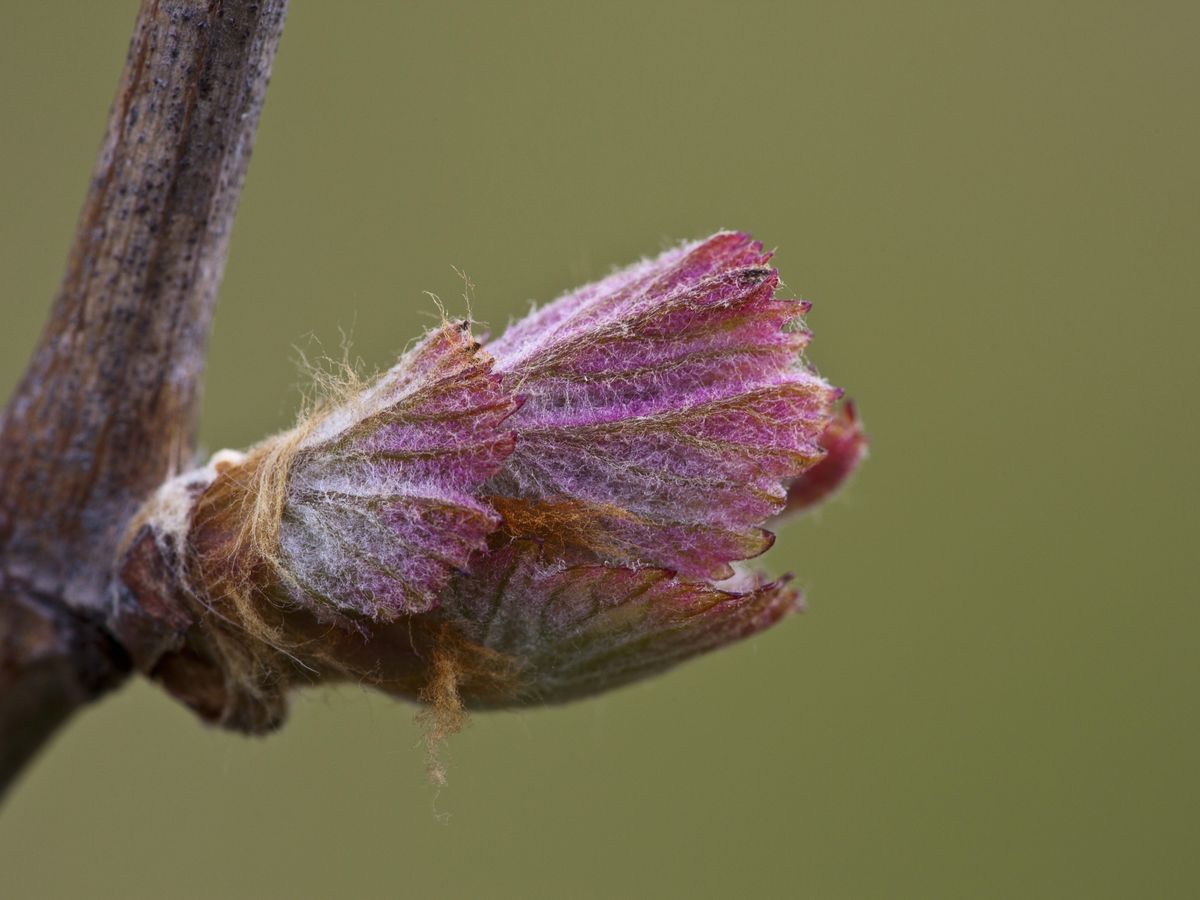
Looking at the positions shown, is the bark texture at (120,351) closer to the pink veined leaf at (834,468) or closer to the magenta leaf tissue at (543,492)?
the magenta leaf tissue at (543,492)

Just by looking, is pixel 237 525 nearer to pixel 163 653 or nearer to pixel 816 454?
pixel 163 653

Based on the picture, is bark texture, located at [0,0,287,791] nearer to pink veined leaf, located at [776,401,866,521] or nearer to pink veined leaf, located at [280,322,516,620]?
pink veined leaf, located at [280,322,516,620]

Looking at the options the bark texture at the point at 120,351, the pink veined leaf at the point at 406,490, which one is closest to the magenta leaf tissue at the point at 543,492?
the pink veined leaf at the point at 406,490

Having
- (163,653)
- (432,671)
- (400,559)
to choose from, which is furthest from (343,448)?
(163,653)

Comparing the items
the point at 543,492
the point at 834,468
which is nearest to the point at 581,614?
the point at 543,492

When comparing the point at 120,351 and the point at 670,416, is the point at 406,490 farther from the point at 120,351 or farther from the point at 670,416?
the point at 120,351

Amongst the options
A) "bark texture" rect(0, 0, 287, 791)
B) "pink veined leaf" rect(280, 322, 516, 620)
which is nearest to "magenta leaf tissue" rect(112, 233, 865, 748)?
"pink veined leaf" rect(280, 322, 516, 620)

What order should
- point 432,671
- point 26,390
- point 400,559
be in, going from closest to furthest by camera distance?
point 400,559 → point 432,671 → point 26,390
